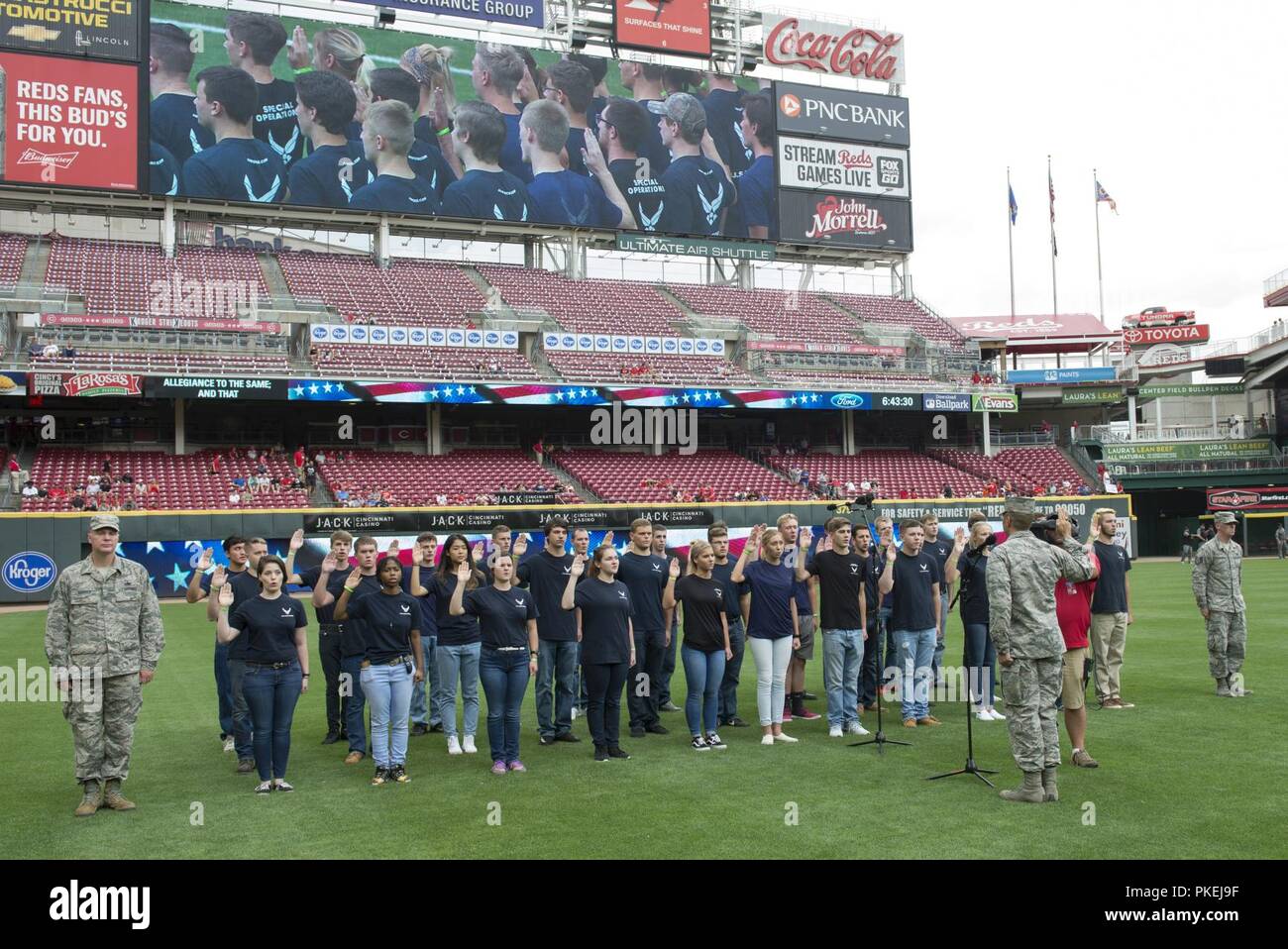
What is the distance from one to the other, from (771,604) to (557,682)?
6.91ft

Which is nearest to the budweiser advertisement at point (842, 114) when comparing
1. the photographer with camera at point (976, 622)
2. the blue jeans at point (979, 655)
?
the photographer with camera at point (976, 622)

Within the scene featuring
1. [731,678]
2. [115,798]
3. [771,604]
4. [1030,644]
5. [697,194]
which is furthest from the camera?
[697,194]

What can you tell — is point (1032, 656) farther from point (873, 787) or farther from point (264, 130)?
point (264, 130)

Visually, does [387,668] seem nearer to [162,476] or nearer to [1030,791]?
[1030,791]

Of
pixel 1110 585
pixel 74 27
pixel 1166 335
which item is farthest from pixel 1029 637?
pixel 1166 335

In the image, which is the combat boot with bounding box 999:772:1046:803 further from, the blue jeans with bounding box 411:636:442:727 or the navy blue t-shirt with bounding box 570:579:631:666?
the blue jeans with bounding box 411:636:442:727

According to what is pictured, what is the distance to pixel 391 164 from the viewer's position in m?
42.7

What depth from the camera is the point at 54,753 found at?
10.2 m

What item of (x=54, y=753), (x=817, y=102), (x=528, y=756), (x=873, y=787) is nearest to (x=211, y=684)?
(x=54, y=753)

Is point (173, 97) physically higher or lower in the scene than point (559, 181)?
higher

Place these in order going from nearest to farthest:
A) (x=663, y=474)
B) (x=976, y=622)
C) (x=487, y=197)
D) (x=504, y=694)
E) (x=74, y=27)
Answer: (x=504, y=694) → (x=976, y=622) → (x=74, y=27) → (x=663, y=474) → (x=487, y=197)

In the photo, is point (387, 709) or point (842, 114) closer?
point (387, 709)

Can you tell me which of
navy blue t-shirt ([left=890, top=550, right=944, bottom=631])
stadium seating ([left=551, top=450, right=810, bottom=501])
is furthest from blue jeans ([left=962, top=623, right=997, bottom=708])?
stadium seating ([left=551, top=450, right=810, bottom=501])

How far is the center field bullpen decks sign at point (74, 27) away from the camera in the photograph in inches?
1485
